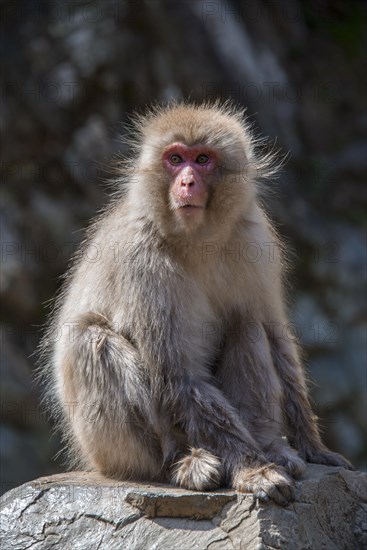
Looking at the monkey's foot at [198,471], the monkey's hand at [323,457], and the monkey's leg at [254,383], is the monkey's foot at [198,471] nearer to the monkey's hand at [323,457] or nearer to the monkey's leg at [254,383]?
the monkey's leg at [254,383]

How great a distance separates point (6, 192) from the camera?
1403 cm

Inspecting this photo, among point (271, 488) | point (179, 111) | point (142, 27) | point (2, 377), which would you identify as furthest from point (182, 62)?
point (271, 488)

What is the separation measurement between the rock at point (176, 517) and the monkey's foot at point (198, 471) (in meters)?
0.09

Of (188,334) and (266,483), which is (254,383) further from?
(266,483)

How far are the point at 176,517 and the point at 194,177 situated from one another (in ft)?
7.57

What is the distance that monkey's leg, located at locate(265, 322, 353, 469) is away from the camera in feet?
22.7

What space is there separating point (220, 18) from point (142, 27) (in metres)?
1.23

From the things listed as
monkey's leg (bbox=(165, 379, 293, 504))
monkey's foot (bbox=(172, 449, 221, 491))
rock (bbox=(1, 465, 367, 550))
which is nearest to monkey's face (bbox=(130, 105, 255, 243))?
monkey's leg (bbox=(165, 379, 293, 504))

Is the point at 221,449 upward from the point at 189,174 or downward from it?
downward

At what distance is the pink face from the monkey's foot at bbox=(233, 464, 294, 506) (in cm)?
181

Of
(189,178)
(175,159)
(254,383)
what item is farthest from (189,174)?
(254,383)

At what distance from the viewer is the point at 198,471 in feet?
19.9

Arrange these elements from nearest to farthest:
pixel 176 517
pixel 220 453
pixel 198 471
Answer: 1. pixel 176 517
2. pixel 198 471
3. pixel 220 453

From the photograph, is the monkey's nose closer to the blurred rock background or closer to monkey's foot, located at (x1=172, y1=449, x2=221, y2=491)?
monkey's foot, located at (x1=172, y1=449, x2=221, y2=491)
